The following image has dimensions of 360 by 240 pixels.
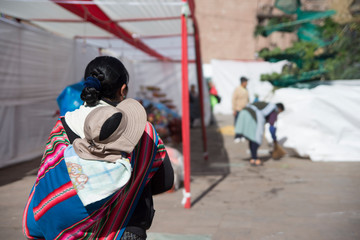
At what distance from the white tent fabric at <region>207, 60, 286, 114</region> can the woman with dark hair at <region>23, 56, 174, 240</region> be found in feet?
57.4

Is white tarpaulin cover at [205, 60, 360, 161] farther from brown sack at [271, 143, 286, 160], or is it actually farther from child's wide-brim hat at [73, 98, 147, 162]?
child's wide-brim hat at [73, 98, 147, 162]

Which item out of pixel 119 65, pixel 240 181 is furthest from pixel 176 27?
pixel 119 65

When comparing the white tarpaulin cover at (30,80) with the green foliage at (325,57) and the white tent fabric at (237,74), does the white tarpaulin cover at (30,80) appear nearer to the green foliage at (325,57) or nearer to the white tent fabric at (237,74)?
the green foliage at (325,57)

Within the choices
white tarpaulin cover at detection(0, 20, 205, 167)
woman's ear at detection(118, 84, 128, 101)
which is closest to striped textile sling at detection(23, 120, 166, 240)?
woman's ear at detection(118, 84, 128, 101)

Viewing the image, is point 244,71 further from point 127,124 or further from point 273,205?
point 127,124

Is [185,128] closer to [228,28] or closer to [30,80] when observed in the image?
[30,80]

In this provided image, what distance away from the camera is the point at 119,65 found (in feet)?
5.42

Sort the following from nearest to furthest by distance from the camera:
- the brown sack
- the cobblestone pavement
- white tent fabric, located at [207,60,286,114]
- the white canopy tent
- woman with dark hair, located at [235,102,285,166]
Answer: the cobblestone pavement
the white canopy tent
woman with dark hair, located at [235,102,285,166]
the brown sack
white tent fabric, located at [207,60,286,114]

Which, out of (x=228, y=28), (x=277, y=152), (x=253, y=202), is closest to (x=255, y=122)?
(x=277, y=152)

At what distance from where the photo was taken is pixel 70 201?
145 centimetres

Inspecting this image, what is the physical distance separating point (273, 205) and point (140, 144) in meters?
3.71

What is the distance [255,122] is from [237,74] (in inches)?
469

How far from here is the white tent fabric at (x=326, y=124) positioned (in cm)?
746

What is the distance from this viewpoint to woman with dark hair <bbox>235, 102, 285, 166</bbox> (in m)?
7.24
